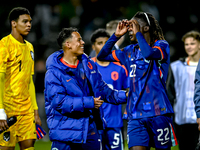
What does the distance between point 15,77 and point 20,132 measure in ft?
2.27

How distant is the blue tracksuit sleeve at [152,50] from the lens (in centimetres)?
398

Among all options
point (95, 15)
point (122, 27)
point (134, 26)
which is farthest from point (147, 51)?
point (95, 15)

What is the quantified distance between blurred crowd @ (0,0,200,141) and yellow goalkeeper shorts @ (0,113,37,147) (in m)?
5.95

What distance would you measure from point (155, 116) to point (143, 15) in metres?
1.18

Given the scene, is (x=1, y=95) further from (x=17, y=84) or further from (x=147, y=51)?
(x=147, y=51)

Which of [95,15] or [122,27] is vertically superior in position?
[95,15]

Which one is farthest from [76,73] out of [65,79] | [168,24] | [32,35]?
[168,24]

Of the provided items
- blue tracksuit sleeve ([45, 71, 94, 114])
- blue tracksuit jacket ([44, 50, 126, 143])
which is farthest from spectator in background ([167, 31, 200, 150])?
blue tracksuit sleeve ([45, 71, 94, 114])

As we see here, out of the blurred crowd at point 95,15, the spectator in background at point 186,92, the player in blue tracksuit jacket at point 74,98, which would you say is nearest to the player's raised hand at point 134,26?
the player in blue tracksuit jacket at point 74,98

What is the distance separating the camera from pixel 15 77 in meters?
4.68

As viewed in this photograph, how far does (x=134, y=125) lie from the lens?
4.12 meters

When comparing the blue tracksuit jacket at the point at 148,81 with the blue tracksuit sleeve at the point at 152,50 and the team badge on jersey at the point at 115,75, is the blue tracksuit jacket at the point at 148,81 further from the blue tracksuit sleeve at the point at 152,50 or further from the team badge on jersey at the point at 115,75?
the team badge on jersey at the point at 115,75

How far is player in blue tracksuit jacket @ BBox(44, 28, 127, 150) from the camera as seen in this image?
396 centimetres

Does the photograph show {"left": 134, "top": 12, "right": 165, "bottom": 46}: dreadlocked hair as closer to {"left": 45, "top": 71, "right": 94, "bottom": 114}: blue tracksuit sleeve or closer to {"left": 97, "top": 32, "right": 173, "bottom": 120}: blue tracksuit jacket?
{"left": 97, "top": 32, "right": 173, "bottom": 120}: blue tracksuit jacket
